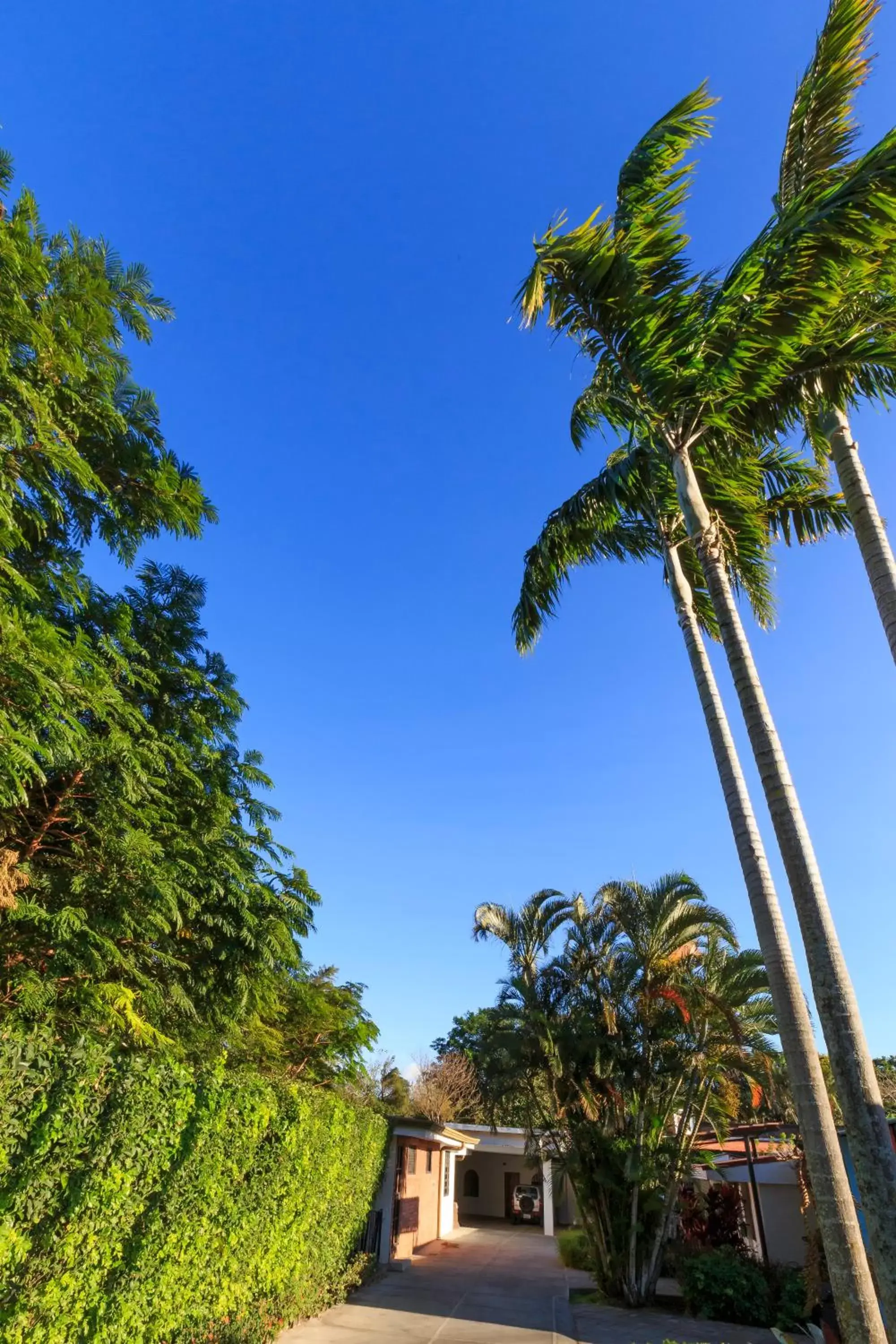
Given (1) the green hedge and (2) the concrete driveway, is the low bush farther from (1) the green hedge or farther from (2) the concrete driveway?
(1) the green hedge

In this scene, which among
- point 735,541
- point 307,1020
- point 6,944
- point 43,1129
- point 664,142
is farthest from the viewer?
point 307,1020

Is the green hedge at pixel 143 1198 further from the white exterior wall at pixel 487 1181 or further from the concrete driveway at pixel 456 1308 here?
the white exterior wall at pixel 487 1181

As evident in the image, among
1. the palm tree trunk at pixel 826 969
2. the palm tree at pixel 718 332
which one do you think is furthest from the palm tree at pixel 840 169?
the palm tree trunk at pixel 826 969

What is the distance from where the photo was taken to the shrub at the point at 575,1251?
17.3 metres

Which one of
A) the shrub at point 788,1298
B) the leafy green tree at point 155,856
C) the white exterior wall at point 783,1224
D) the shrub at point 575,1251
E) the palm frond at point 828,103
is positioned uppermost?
the palm frond at point 828,103

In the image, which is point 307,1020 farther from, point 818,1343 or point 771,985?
Result: point 771,985

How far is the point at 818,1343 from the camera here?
392 inches

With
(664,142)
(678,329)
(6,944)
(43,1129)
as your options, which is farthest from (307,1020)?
(664,142)

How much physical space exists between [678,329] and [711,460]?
1.75m

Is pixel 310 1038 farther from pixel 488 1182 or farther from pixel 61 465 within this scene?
pixel 488 1182

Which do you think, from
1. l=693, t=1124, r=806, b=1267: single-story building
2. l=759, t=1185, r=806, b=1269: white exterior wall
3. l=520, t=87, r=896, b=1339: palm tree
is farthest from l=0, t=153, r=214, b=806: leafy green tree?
l=759, t=1185, r=806, b=1269: white exterior wall

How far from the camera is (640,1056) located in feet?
46.8

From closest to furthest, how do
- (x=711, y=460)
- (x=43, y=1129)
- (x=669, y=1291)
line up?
(x=43, y=1129) → (x=711, y=460) → (x=669, y=1291)

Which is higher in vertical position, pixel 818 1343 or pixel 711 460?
pixel 711 460
